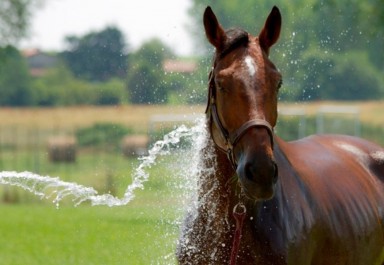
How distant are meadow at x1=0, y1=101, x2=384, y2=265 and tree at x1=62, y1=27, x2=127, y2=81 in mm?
1865

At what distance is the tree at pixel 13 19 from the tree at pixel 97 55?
3.36 meters

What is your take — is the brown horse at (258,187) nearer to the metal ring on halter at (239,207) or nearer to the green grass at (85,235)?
the metal ring on halter at (239,207)

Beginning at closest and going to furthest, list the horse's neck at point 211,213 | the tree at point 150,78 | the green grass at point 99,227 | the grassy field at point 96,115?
1. the horse's neck at point 211,213
2. the green grass at point 99,227
3. the tree at point 150,78
4. the grassy field at point 96,115

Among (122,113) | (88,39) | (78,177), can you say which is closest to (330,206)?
(78,177)

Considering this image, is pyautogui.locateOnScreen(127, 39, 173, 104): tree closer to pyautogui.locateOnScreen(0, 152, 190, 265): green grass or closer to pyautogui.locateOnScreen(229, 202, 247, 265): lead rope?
pyautogui.locateOnScreen(0, 152, 190, 265): green grass

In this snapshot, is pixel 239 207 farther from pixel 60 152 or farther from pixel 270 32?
pixel 60 152

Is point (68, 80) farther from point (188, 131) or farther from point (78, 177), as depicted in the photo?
point (188, 131)

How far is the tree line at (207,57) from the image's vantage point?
674 inches

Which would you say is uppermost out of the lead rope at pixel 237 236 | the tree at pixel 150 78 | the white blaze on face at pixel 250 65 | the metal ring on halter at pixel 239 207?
the tree at pixel 150 78

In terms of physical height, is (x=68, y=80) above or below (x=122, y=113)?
above

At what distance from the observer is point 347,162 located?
7270mm

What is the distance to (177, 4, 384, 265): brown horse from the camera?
5.21 m

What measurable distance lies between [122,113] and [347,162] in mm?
32398

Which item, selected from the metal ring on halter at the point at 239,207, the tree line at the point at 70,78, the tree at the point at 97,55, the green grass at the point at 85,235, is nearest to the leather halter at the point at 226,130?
the metal ring on halter at the point at 239,207
